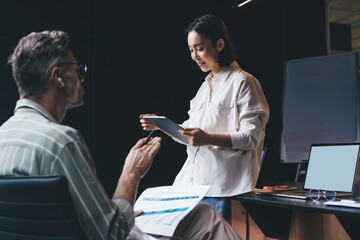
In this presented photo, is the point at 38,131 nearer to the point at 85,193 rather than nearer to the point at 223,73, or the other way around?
the point at 85,193

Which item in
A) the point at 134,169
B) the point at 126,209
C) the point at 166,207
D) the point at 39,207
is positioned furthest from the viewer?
the point at 166,207

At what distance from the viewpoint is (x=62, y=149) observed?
917 millimetres

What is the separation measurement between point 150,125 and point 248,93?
553mm

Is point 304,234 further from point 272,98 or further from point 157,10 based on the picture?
point 272,98

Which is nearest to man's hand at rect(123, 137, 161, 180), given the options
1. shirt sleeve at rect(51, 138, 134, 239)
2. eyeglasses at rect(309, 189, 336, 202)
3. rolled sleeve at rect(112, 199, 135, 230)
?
rolled sleeve at rect(112, 199, 135, 230)

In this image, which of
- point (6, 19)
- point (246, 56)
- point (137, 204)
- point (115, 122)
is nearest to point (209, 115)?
point (137, 204)

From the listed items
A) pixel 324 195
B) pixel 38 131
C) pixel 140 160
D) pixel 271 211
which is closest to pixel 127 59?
pixel 271 211

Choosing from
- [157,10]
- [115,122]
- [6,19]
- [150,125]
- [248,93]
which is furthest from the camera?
[157,10]

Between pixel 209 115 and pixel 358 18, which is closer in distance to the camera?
pixel 209 115

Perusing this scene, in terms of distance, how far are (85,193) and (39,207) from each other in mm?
104

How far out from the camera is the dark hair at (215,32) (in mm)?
1993

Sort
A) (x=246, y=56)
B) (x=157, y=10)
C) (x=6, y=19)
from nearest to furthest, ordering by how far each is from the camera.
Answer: (x=6, y=19) < (x=157, y=10) < (x=246, y=56)

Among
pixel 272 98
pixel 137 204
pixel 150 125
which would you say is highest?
pixel 150 125

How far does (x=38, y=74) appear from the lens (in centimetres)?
109
